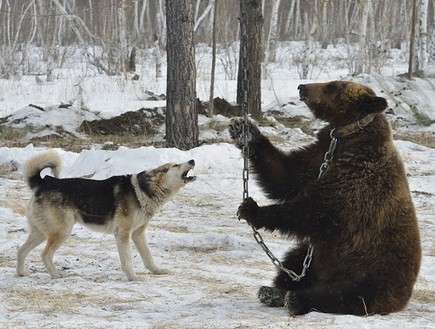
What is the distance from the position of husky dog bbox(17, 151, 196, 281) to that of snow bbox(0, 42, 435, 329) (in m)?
0.26

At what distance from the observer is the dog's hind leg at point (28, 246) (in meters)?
5.89

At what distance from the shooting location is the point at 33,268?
6.29 m

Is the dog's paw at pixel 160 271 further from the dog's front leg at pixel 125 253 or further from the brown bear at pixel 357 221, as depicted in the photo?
the brown bear at pixel 357 221

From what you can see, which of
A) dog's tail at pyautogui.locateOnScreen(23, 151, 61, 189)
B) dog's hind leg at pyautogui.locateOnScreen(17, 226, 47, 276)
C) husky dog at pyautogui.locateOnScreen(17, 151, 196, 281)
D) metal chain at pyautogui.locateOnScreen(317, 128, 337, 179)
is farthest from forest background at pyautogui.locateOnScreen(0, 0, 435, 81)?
metal chain at pyautogui.locateOnScreen(317, 128, 337, 179)

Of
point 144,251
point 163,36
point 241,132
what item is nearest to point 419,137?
point 144,251

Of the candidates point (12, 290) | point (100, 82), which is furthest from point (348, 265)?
point (100, 82)

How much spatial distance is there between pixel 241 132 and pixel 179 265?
1.77 m

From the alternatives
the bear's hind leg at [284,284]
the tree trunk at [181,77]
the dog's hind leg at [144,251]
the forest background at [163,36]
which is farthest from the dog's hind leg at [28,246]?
the forest background at [163,36]

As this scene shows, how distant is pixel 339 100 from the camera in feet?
15.7

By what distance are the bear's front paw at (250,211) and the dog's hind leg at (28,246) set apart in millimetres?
2221

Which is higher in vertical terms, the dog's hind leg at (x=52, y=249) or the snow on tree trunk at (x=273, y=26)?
the snow on tree trunk at (x=273, y=26)

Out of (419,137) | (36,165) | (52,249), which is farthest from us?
(419,137)

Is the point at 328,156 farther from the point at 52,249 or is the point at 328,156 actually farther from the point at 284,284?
the point at 52,249

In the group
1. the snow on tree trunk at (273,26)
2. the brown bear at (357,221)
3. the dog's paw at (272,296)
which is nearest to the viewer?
the brown bear at (357,221)
